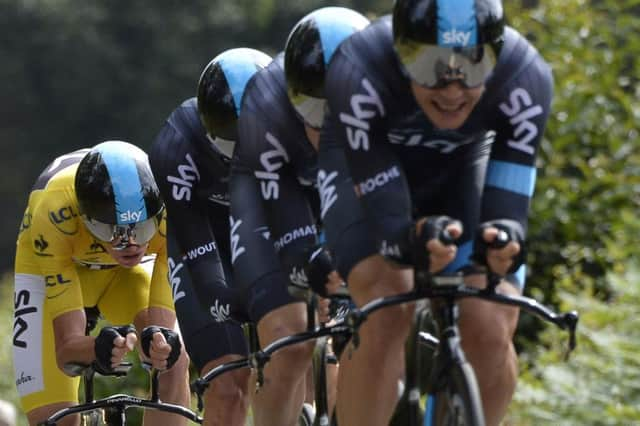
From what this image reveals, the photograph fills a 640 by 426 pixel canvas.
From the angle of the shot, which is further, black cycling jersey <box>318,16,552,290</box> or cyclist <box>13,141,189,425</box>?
cyclist <box>13,141,189,425</box>

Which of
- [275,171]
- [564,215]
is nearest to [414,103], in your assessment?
[275,171]

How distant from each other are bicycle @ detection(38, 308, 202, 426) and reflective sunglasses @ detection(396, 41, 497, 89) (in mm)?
2964

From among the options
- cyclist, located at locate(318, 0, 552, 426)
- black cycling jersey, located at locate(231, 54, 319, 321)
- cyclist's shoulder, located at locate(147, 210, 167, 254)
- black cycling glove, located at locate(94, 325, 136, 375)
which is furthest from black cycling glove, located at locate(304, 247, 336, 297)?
cyclist's shoulder, located at locate(147, 210, 167, 254)

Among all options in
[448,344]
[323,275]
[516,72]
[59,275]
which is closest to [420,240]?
[448,344]

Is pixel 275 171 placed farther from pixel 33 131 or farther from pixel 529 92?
pixel 33 131

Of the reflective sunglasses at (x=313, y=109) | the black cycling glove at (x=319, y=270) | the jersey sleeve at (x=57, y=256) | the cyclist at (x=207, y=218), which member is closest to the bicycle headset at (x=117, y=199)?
the cyclist at (x=207, y=218)

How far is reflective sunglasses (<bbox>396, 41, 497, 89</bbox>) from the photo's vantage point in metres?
6.88

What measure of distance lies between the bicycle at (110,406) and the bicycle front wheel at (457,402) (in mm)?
2560

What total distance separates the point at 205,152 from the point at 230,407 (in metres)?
1.52

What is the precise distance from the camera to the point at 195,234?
9.61m

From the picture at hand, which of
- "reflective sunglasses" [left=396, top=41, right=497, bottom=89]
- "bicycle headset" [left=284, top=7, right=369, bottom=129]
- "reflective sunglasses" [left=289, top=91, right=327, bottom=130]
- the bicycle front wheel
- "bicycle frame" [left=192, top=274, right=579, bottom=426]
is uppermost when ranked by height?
"reflective sunglasses" [left=396, top=41, right=497, bottom=89]

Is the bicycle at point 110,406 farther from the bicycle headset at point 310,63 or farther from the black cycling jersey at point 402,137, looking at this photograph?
the black cycling jersey at point 402,137

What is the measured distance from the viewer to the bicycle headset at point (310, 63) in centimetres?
841

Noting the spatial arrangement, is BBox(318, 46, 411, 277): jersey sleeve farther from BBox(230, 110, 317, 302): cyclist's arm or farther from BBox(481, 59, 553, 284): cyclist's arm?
BBox(230, 110, 317, 302): cyclist's arm
